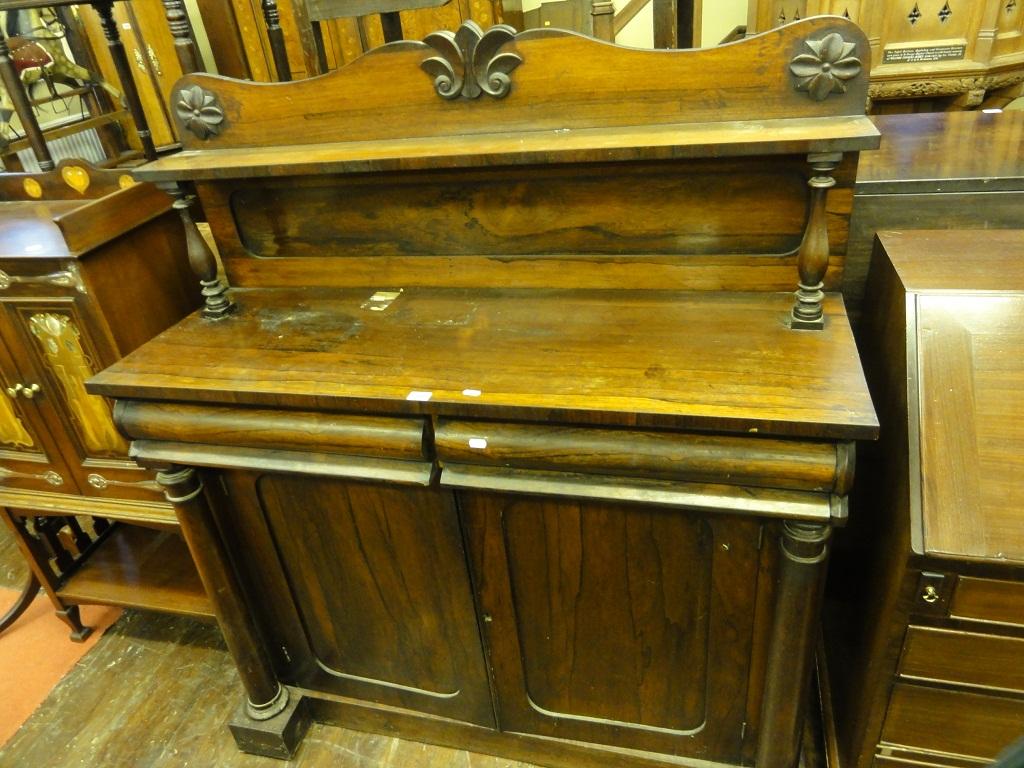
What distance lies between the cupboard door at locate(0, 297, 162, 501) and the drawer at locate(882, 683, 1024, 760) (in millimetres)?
1607

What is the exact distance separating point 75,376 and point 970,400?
176 centimetres

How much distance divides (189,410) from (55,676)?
4.04 ft

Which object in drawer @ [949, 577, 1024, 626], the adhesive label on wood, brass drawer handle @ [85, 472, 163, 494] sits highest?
the adhesive label on wood

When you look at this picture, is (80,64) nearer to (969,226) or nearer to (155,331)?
(155,331)

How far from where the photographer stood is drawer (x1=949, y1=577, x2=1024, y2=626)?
1.05m

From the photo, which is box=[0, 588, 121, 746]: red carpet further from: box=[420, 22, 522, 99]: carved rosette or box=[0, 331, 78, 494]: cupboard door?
box=[420, 22, 522, 99]: carved rosette

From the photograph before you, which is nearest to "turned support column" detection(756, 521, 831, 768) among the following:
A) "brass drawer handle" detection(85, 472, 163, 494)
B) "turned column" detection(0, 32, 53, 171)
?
"brass drawer handle" detection(85, 472, 163, 494)

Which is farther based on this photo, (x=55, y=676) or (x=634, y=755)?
(x=55, y=676)

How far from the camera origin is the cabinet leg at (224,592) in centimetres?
138

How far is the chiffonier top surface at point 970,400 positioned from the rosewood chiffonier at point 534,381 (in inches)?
5.2

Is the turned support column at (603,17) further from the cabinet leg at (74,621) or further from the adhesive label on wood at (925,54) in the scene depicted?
the adhesive label on wood at (925,54)

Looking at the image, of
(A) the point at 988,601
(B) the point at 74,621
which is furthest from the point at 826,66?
(B) the point at 74,621

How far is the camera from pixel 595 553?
1.25 metres

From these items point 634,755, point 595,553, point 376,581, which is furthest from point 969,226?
point 376,581
